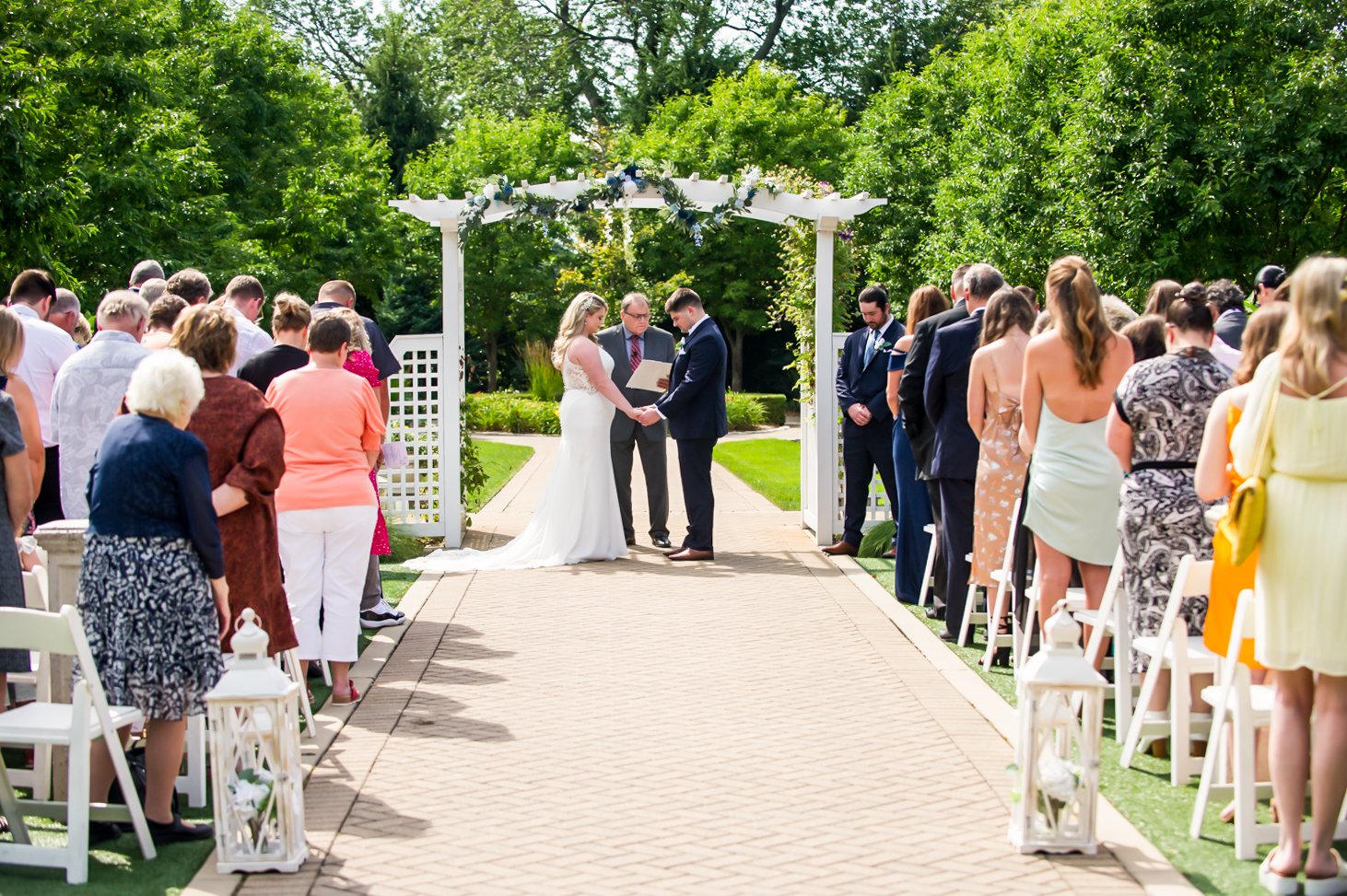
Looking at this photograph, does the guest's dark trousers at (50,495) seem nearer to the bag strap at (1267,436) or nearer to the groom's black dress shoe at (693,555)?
the groom's black dress shoe at (693,555)

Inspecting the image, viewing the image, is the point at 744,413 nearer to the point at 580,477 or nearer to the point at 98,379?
the point at 580,477

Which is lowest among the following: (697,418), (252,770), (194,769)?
(194,769)

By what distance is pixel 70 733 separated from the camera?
4.80 m

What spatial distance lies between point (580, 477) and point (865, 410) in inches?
91.9

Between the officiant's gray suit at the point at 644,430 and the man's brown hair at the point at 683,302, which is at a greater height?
the man's brown hair at the point at 683,302

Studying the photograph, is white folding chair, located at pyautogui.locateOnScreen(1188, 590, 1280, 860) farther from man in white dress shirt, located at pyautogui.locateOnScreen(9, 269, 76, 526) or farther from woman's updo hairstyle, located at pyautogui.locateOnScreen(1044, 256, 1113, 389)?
man in white dress shirt, located at pyautogui.locateOnScreen(9, 269, 76, 526)

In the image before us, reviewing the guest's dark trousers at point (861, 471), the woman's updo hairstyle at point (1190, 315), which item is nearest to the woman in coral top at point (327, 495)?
the woman's updo hairstyle at point (1190, 315)

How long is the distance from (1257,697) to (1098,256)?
17.1 m

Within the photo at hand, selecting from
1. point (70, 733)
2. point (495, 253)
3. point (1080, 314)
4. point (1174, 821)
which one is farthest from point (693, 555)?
point (495, 253)

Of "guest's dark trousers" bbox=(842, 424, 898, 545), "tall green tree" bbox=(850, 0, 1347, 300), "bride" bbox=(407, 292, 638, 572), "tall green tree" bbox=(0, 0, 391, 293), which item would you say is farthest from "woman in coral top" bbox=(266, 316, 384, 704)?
"tall green tree" bbox=(850, 0, 1347, 300)

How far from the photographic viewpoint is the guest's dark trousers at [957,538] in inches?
345

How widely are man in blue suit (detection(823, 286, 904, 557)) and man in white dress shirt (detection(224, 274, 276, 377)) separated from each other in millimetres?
4659

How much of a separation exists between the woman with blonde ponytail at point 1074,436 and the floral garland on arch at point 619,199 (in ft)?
21.2

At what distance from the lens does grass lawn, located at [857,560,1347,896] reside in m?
4.71
